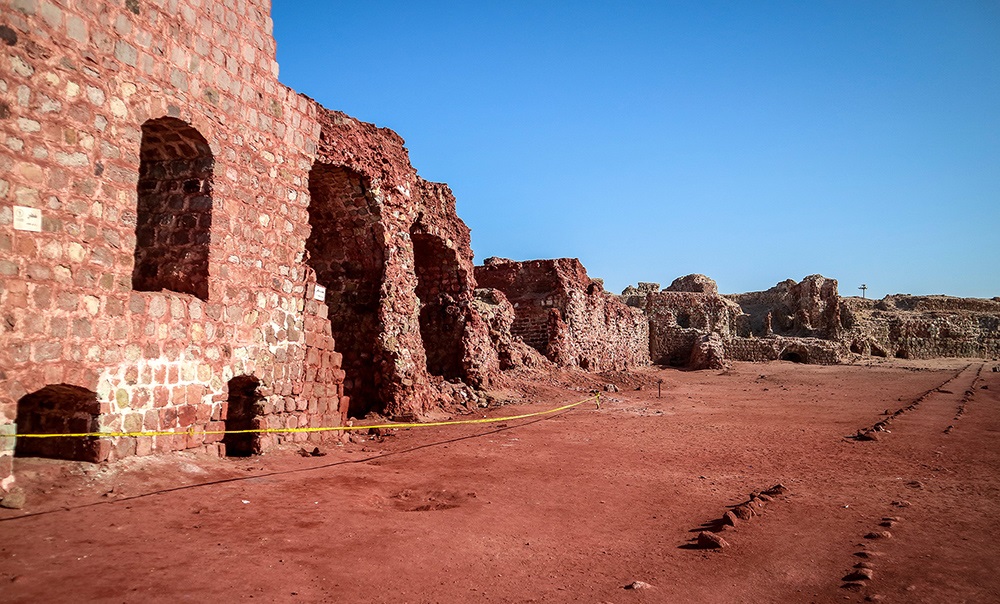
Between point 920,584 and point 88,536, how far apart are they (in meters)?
4.99

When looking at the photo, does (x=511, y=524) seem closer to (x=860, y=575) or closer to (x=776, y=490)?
(x=860, y=575)

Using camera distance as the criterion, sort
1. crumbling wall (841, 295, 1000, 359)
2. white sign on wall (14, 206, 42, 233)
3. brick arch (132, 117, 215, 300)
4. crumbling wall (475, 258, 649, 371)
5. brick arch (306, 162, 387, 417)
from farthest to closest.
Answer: crumbling wall (841, 295, 1000, 359), crumbling wall (475, 258, 649, 371), brick arch (306, 162, 387, 417), brick arch (132, 117, 215, 300), white sign on wall (14, 206, 42, 233)

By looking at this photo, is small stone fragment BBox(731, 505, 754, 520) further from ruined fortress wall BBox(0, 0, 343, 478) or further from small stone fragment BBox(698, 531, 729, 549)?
ruined fortress wall BBox(0, 0, 343, 478)

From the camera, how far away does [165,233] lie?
6.74 m

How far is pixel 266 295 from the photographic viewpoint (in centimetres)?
742

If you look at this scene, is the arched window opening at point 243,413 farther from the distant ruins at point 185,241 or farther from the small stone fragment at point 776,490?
the small stone fragment at point 776,490

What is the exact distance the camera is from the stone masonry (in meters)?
4.79

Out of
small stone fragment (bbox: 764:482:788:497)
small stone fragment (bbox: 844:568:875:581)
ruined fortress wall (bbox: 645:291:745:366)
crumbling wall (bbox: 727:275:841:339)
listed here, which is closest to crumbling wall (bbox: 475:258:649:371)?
ruined fortress wall (bbox: 645:291:745:366)

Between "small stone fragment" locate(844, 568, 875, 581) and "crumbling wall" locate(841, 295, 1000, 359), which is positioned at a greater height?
"crumbling wall" locate(841, 295, 1000, 359)

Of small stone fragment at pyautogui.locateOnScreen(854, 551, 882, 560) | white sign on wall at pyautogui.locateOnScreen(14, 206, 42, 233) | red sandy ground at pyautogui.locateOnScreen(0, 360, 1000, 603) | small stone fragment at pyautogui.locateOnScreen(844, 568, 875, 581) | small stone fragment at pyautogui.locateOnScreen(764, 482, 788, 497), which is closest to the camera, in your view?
red sandy ground at pyautogui.locateOnScreen(0, 360, 1000, 603)

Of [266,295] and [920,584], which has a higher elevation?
[266,295]

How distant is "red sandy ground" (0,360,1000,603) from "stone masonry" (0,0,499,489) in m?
0.63

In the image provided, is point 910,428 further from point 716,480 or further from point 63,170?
point 63,170

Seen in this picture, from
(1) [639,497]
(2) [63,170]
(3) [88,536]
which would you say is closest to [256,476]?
(3) [88,536]
